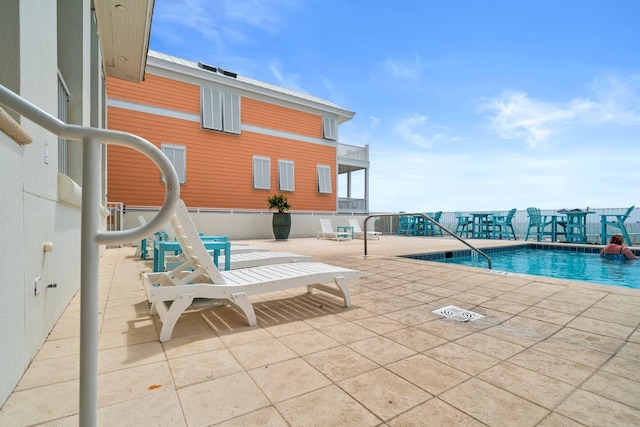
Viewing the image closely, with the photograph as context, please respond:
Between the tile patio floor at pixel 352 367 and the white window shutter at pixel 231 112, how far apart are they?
10188 mm

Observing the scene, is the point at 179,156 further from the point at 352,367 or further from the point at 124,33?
the point at 352,367

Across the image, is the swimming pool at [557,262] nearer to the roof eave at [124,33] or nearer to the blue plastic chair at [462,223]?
the blue plastic chair at [462,223]

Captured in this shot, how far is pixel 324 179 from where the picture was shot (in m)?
14.8

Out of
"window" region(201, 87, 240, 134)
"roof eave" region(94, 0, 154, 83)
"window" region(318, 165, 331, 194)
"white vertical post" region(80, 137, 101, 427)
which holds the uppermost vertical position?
"window" region(201, 87, 240, 134)

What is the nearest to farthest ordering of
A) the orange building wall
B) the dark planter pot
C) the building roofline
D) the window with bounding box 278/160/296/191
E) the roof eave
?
the roof eave < the orange building wall < the building roofline < the dark planter pot < the window with bounding box 278/160/296/191

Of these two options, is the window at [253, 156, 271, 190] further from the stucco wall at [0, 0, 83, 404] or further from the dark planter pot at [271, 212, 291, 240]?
the stucco wall at [0, 0, 83, 404]

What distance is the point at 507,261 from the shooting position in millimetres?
8180

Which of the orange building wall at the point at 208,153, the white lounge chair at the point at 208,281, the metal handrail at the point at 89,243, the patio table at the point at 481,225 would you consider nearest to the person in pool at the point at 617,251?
the patio table at the point at 481,225

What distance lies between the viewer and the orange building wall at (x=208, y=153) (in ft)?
33.3

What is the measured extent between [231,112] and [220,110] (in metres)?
0.45

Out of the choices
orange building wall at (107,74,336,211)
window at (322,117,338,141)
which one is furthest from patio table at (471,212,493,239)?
window at (322,117,338,141)

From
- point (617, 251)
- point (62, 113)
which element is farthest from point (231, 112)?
point (617, 251)

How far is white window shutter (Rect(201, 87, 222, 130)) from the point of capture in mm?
11656

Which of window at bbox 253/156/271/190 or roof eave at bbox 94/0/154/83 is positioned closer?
roof eave at bbox 94/0/154/83
